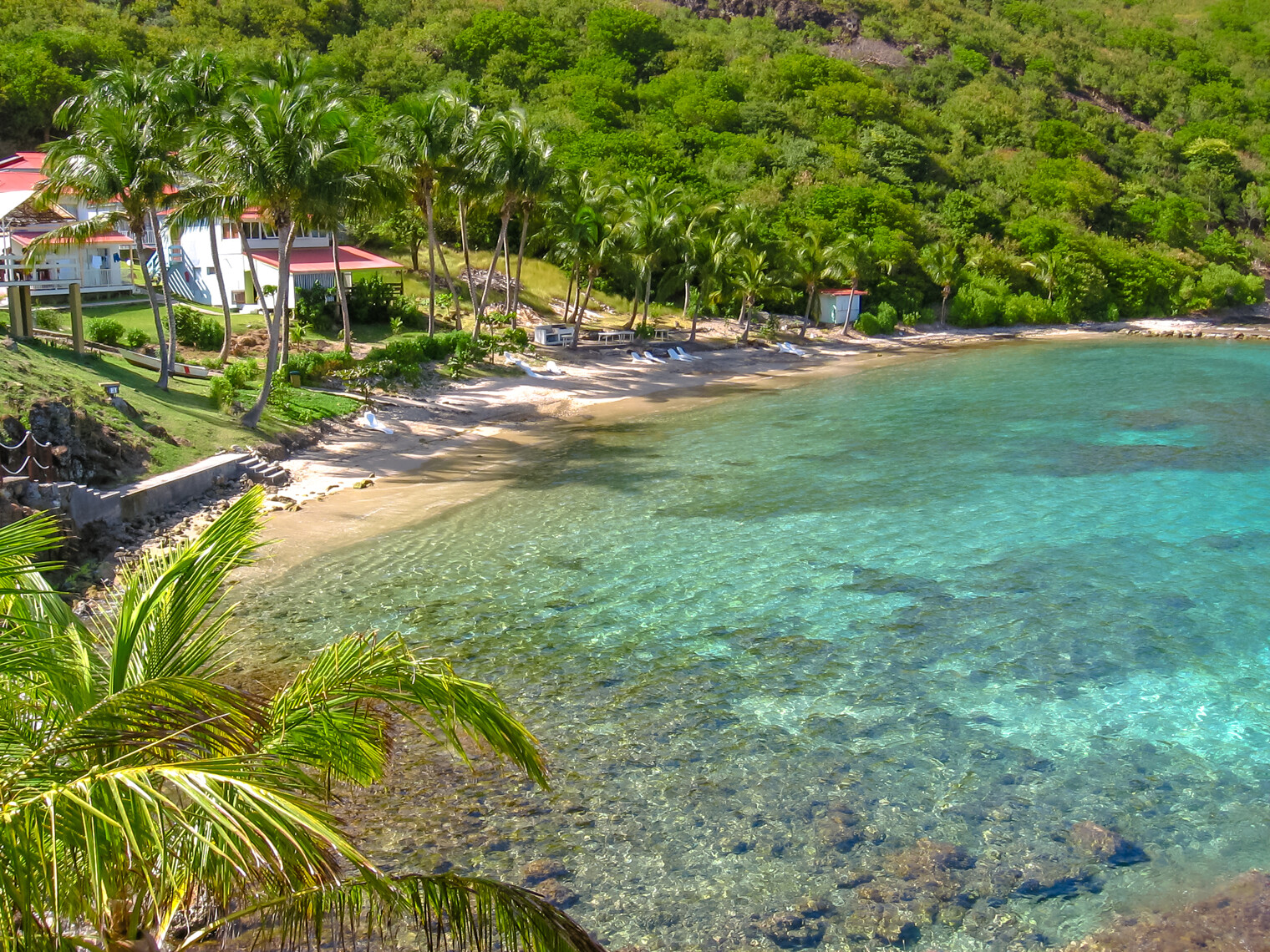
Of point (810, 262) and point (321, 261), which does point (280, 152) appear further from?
point (810, 262)

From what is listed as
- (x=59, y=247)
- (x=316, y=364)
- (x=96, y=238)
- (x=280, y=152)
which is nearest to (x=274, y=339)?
(x=316, y=364)

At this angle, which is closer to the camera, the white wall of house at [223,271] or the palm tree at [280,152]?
the palm tree at [280,152]

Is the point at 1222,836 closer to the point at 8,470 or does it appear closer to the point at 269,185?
the point at 8,470

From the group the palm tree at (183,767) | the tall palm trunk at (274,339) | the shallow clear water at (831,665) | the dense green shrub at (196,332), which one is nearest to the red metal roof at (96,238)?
the dense green shrub at (196,332)

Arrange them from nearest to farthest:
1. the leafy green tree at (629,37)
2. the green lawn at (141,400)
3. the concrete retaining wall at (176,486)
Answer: the concrete retaining wall at (176,486) < the green lawn at (141,400) < the leafy green tree at (629,37)

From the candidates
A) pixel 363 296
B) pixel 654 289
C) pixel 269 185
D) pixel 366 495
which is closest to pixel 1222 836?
pixel 366 495

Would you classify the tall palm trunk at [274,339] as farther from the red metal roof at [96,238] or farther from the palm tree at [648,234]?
the palm tree at [648,234]
